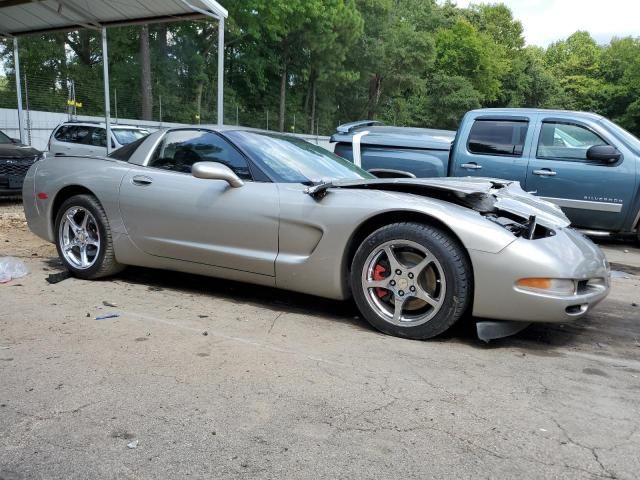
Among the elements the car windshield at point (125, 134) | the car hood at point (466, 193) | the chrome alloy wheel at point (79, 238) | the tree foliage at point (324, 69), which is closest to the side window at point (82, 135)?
the car windshield at point (125, 134)

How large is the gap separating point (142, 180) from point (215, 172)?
0.92 metres

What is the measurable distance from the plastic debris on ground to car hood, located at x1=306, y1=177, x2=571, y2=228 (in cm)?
280

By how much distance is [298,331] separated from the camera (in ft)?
12.0

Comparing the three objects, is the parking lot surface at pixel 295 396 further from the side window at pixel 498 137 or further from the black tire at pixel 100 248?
the side window at pixel 498 137

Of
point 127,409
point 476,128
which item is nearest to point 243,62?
point 476,128

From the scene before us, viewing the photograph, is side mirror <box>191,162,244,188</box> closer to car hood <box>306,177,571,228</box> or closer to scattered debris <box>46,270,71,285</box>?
car hood <box>306,177,571,228</box>

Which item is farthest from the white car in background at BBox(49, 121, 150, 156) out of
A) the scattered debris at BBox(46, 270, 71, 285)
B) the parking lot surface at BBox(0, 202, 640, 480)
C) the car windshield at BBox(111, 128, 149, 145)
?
the parking lot surface at BBox(0, 202, 640, 480)

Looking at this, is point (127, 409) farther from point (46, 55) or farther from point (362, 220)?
point (46, 55)

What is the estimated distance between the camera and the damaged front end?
3510mm

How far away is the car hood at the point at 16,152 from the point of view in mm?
9516

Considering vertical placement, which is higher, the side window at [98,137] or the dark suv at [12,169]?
the side window at [98,137]

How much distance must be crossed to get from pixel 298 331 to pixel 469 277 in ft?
3.75

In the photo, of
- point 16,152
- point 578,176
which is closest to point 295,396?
point 578,176

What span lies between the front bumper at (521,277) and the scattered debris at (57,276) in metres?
3.46
